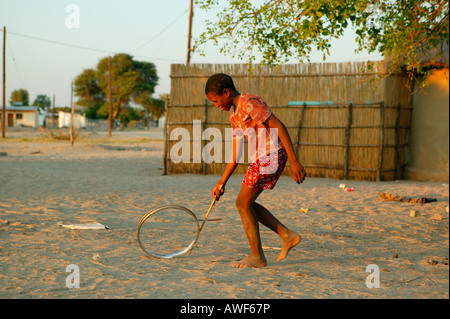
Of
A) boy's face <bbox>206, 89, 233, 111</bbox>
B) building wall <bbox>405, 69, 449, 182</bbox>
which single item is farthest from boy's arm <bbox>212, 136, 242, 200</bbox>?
building wall <bbox>405, 69, 449, 182</bbox>

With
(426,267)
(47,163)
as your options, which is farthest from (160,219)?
(47,163)

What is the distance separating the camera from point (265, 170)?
4.16 meters

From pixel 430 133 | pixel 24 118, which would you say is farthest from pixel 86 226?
pixel 24 118

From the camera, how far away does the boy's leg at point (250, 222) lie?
4.24 meters

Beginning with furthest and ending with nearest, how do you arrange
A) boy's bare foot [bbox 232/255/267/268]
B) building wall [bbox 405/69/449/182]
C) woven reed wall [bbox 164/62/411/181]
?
1. building wall [bbox 405/69/449/182]
2. woven reed wall [bbox 164/62/411/181]
3. boy's bare foot [bbox 232/255/267/268]

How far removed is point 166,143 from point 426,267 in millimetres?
8950

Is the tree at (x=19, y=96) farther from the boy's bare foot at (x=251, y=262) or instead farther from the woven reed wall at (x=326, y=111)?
the boy's bare foot at (x=251, y=262)

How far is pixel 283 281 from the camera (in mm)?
4004

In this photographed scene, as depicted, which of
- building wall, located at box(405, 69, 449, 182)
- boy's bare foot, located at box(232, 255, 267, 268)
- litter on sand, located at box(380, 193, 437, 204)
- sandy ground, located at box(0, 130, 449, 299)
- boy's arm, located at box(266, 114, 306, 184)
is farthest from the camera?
building wall, located at box(405, 69, 449, 182)

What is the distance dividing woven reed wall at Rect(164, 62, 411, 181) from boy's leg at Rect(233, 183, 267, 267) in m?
8.32

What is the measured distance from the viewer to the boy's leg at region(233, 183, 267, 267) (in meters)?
4.24

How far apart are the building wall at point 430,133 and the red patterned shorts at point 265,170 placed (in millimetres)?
9410

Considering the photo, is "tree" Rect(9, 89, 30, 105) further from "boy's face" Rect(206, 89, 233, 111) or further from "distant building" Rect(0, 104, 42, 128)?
"boy's face" Rect(206, 89, 233, 111)

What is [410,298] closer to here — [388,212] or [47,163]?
[388,212]
